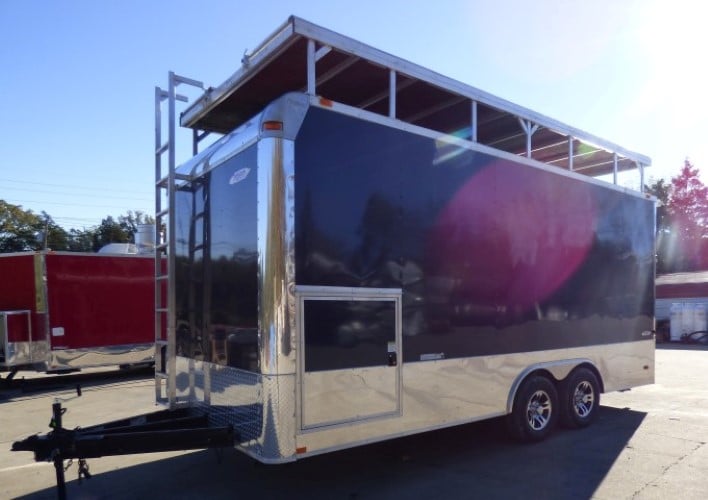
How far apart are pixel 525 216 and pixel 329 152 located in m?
2.76

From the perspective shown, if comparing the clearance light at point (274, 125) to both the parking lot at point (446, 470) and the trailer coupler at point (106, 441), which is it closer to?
the trailer coupler at point (106, 441)

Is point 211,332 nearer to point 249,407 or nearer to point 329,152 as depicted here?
point 249,407

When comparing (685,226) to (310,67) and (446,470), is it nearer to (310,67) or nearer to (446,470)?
(446,470)

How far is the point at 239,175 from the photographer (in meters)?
4.59

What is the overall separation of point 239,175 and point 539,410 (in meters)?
4.34

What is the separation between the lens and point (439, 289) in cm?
518

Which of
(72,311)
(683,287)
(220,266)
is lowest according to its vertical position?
(683,287)

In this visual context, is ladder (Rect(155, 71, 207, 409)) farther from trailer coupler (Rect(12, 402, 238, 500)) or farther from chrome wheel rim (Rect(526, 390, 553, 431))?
chrome wheel rim (Rect(526, 390, 553, 431))

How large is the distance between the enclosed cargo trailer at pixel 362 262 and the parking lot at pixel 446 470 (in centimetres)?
51

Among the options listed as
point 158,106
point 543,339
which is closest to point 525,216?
point 543,339

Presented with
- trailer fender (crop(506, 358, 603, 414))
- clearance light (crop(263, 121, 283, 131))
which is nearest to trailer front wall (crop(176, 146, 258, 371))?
clearance light (crop(263, 121, 283, 131))

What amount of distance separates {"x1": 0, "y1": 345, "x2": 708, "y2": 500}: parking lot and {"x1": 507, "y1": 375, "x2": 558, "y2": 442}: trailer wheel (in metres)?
0.15

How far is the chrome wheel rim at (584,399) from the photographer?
692 cm

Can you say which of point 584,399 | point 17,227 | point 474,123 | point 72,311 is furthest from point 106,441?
point 17,227
